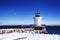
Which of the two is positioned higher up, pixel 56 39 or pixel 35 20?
pixel 35 20

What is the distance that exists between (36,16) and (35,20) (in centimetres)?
76

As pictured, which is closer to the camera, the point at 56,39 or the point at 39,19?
the point at 56,39

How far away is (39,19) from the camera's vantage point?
2359cm

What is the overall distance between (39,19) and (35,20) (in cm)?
57

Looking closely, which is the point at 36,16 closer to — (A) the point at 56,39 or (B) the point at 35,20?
(B) the point at 35,20

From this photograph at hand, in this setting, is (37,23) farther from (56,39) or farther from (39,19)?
(56,39)

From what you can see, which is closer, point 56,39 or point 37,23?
point 56,39

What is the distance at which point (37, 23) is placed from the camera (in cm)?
2358

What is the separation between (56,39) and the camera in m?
9.07

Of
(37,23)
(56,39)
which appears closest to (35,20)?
(37,23)

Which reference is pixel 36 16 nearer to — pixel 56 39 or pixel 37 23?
pixel 37 23

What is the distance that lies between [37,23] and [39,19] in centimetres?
62

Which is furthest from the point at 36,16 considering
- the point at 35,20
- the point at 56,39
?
the point at 56,39

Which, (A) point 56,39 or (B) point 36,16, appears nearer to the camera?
(A) point 56,39
